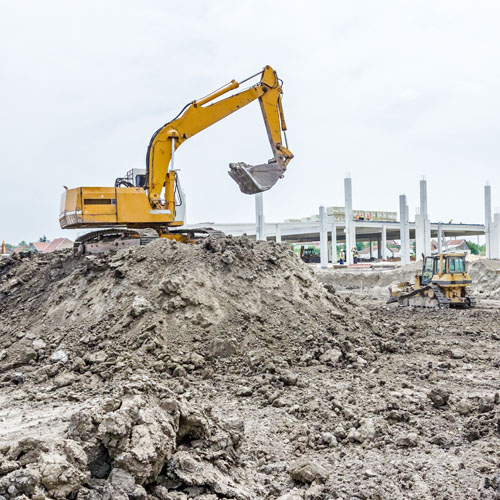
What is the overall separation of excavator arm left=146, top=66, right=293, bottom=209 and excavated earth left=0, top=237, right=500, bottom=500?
1617 millimetres

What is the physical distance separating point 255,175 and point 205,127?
1525mm

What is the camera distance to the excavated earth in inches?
133

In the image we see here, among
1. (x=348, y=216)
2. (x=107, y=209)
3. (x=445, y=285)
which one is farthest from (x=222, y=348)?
(x=348, y=216)

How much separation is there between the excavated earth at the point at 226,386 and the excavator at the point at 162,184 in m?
0.92

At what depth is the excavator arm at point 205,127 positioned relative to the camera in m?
10.4

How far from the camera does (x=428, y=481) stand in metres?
3.89

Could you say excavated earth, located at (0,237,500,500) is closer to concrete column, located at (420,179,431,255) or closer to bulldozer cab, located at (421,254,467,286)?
bulldozer cab, located at (421,254,467,286)

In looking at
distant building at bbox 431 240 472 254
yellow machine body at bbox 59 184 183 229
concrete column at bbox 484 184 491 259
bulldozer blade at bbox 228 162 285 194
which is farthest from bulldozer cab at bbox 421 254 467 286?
distant building at bbox 431 240 472 254

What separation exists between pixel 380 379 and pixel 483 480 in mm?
2936

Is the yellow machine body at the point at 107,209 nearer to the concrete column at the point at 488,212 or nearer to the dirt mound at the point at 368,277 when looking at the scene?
the dirt mound at the point at 368,277

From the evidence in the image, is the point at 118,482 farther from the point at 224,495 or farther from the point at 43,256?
the point at 43,256

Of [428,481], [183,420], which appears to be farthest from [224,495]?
[428,481]

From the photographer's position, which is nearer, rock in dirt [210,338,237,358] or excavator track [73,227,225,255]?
rock in dirt [210,338,237,358]

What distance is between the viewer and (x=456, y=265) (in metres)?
15.1
